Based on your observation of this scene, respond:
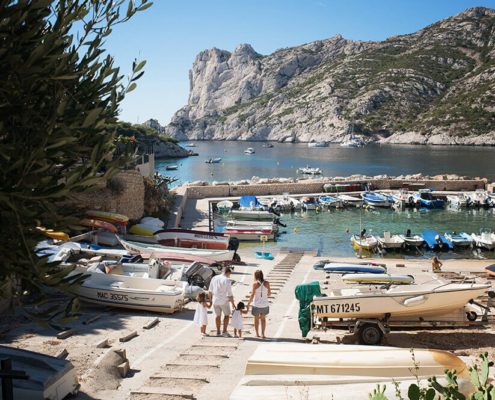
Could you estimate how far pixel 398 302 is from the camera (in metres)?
11.7

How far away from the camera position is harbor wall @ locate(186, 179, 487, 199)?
50.8 m

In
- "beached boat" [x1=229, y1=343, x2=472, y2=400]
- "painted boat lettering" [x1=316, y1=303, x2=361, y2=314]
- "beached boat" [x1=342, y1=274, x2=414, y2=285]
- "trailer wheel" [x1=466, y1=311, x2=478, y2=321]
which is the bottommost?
"beached boat" [x1=342, y1=274, x2=414, y2=285]

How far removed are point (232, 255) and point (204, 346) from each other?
41.2ft

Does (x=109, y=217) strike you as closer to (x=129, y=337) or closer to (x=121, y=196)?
(x=121, y=196)

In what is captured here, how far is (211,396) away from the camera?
7.93m

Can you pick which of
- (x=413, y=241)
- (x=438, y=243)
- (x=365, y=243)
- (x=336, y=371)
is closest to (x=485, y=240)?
(x=438, y=243)

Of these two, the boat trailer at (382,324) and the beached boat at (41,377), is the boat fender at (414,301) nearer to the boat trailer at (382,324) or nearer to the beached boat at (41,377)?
the boat trailer at (382,324)

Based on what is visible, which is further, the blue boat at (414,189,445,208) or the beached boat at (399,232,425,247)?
the blue boat at (414,189,445,208)

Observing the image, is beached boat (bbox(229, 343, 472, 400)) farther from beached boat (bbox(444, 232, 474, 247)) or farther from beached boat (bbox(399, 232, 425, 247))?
beached boat (bbox(444, 232, 474, 247))

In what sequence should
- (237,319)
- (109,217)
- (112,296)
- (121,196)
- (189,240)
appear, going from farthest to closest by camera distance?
1. (121,196)
2. (189,240)
3. (109,217)
4. (112,296)
5. (237,319)

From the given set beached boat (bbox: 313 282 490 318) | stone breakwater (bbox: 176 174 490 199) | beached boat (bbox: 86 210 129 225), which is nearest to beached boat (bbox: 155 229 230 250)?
beached boat (bbox: 86 210 129 225)

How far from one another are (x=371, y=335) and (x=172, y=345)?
450 centimetres

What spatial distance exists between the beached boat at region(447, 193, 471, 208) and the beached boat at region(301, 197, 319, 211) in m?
12.9

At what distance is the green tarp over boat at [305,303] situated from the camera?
39.3ft
